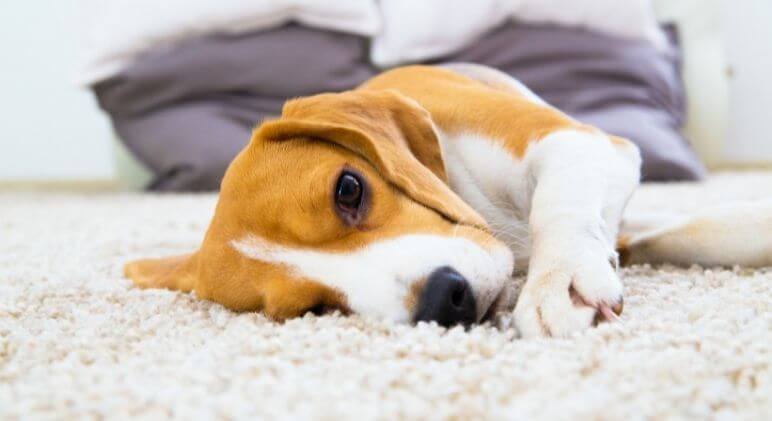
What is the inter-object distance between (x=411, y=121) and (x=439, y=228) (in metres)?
0.39

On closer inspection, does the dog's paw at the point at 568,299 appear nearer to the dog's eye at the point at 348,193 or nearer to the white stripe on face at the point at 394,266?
the white stripe on face at the point at 394,266

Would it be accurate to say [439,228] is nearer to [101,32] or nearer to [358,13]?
[358,13]

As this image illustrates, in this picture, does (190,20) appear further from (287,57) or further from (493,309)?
(493,309)

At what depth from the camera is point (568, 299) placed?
1175mm

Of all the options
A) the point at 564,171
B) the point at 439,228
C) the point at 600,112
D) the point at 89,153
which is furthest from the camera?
the point at 89,153

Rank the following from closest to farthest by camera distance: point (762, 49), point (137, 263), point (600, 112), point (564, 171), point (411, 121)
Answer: point (564, 171), point (411, 121), point (137, 263), point (600, 112), point (762, 49)

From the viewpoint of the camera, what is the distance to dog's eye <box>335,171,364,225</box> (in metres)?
1.37


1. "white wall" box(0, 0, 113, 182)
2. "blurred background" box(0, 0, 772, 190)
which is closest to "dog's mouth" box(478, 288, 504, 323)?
"blurred background" box(0, 0, 772, 190)

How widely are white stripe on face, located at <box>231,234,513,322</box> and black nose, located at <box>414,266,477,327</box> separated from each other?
0.02 meters

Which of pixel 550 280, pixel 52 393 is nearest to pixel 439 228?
pixel 550 280

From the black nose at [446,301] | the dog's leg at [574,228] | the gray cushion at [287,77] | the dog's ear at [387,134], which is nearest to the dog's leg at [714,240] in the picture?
the dog's leg at [574,228]

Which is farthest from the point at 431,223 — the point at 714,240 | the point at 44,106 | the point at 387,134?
the point at 44,106

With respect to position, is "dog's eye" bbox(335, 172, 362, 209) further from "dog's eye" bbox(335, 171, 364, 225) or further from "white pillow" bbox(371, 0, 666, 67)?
"white pillow" bbox(371, 0, 666, 67)

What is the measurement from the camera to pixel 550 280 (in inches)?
47.9
